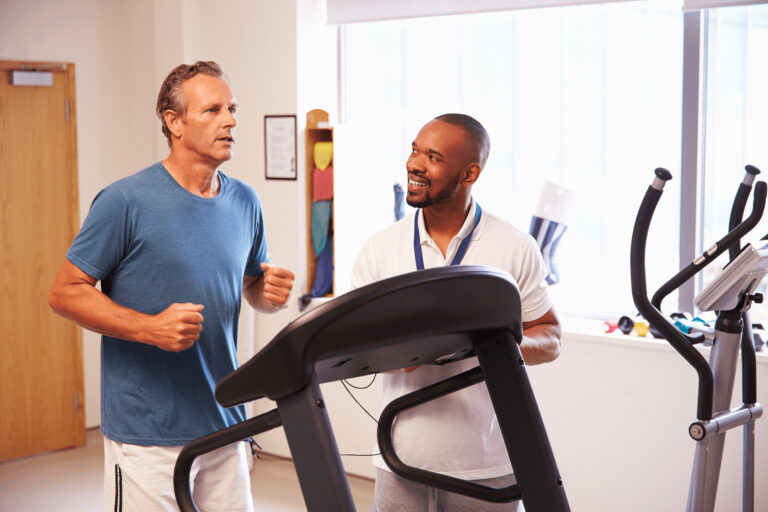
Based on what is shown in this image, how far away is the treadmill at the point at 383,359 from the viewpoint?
33.7 inches

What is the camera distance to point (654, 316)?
200 cm

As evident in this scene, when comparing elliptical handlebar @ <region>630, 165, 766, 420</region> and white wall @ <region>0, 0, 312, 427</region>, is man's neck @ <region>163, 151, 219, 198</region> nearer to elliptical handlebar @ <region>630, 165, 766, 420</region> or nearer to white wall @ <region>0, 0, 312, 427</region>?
elliptical handlebar @ <region>630, 165, 766, 420</region>

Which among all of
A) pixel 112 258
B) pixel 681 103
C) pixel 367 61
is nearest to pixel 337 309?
pixel 112 258

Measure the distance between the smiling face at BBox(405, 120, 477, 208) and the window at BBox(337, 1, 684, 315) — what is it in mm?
1637

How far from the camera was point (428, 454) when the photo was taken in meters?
1.68

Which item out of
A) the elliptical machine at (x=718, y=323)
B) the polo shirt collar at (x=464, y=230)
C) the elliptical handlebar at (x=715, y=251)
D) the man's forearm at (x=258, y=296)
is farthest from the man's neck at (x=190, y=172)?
the elliptical handlebar at (x=715, y=251)

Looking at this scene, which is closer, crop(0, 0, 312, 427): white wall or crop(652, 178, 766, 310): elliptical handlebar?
crop(652, 178, 766, 310): elliptical handlebar

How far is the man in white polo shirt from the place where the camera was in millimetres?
1676

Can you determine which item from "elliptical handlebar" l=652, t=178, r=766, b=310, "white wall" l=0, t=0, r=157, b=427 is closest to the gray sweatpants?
"elliptical handlebar" l=652, t=178, r=766, b=310

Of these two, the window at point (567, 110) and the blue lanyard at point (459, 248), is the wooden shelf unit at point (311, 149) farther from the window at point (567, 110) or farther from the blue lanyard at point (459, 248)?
the blue lanyard at point (459, 248)

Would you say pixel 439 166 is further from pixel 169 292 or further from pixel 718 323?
pixel 718 323

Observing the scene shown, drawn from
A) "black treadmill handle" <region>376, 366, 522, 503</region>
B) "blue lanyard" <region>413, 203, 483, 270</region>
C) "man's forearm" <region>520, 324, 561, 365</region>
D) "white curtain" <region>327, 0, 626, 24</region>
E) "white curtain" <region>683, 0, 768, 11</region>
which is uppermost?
"white curtain" <region>327, 0, 626, 24</region>

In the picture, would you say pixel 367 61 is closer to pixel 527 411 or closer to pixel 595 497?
pixel 595 497

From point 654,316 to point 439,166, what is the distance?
0.70 meters
